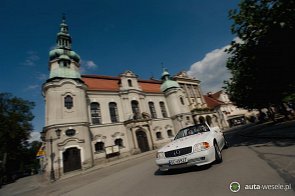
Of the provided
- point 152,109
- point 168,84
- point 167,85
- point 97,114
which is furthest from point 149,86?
point 97,114

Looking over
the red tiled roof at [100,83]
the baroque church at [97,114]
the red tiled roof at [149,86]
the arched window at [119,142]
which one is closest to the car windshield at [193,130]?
the baroque church at [97,114]

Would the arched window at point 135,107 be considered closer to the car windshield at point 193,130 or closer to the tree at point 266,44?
the tree at point 266,44

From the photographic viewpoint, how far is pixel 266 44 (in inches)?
334

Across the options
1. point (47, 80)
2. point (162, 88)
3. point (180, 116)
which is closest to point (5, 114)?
point (47, 80)

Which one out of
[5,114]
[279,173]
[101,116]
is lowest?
[279,173]

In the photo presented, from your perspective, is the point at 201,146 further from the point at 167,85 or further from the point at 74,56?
the point at 167,85

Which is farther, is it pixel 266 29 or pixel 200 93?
pixel 200 93

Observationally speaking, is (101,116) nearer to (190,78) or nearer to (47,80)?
(47,80)

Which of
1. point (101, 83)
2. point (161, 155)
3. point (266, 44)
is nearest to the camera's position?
point (161, 155)

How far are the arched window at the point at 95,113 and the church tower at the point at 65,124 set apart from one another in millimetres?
2476

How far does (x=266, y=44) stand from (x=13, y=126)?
3749 centimetres

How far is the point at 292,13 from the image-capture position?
24.6ft

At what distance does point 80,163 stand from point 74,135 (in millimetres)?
2894

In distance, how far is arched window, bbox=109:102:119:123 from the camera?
77.9 ft
